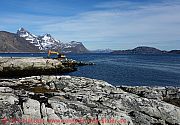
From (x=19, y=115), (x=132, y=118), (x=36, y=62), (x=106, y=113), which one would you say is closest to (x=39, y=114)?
(x=19, y=115)

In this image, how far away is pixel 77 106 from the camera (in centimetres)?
1806

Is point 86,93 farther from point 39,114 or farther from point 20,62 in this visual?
point 20,62

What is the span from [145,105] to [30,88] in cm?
960

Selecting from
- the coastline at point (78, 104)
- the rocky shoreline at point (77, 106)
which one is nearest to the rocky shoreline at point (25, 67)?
the coastline at point (78, 104)

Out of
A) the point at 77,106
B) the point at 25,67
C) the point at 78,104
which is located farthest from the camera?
the point at 25,67

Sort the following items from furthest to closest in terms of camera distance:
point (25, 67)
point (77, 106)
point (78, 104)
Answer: point (25, 67), point (78, 104), point (77, 106)

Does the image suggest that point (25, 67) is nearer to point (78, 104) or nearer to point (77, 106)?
point (78, 104)

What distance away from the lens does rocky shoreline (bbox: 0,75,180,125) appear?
55.2 ft

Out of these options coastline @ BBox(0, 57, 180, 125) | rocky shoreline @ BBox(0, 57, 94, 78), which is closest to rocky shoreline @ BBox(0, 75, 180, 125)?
coastline @ BBox(0, 57, 180, 125)

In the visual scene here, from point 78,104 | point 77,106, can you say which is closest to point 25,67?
point 78,104

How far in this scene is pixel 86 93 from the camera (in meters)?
21.2

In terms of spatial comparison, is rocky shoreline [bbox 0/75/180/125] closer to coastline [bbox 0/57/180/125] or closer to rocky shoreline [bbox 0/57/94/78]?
coastline [bbox 0/57/180/125]

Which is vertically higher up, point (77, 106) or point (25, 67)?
point (77, 106)

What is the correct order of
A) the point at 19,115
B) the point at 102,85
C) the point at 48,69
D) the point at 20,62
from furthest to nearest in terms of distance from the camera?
the point at 48,69
the point at 20,62
the point at 102,85
the point at 19,115
